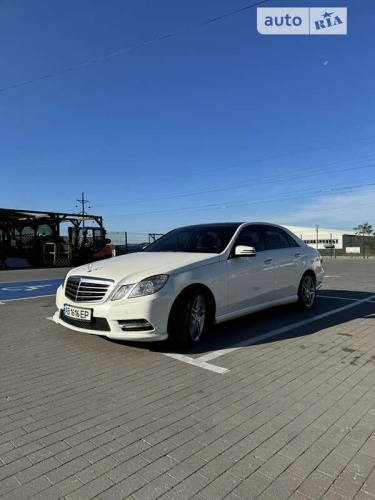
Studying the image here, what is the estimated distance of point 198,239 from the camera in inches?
229

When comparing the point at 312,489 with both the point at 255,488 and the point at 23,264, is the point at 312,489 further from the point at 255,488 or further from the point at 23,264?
the point at 23,264

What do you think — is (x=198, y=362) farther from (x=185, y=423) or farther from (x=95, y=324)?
(x=185, y=423)

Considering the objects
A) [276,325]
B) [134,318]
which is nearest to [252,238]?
[276,325]

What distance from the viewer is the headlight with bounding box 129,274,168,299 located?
14.1ft

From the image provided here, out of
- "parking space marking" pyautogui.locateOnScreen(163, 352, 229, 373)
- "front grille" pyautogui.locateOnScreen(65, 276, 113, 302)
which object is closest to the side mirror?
"parking space marking" pyautogui.locateOnScreen(163, 352, 229, 373)

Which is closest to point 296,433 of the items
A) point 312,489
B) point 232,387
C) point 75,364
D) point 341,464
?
point 341,464

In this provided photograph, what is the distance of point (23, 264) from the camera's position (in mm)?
23719

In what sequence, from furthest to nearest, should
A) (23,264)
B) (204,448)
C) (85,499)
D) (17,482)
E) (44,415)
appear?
(23,264) < (44,415) < (204,448) < (17,482) < (85,499)

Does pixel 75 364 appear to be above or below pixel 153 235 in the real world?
below

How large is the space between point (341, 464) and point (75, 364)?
9.45ft

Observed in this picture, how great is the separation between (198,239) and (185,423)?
10.7 feet

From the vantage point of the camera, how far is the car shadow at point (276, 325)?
16.0 ft

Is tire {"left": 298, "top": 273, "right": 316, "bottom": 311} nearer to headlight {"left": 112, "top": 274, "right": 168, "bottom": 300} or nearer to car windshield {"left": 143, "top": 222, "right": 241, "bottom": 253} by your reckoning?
car windshield {"left": 143, "top": 222, "right": 241, "bottom": 253}

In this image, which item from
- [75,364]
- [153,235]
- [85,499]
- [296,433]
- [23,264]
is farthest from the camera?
[153,235]
